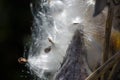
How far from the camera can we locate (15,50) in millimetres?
2004

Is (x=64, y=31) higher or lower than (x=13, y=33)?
higher

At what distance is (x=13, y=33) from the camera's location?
1.97 meters

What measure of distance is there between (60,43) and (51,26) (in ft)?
0.24

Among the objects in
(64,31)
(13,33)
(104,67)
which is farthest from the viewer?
(13,33)

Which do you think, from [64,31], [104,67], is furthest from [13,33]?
[104,67]

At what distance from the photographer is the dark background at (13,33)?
189 cm

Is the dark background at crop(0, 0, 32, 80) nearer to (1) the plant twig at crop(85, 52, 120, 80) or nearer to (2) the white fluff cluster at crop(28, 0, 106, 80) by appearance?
(2) the white fluff cluster at crop(28, 0, 106, 80)

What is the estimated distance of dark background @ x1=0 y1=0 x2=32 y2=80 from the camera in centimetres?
189

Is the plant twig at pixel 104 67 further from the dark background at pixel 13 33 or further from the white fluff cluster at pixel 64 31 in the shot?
the dark background at pixel 13 33

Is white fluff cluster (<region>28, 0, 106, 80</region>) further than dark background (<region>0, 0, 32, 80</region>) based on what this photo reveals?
No

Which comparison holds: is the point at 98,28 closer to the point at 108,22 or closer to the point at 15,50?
the point at 108,22

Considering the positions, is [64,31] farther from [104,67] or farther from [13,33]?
[13,33]

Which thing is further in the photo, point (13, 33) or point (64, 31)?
point (13, 33)

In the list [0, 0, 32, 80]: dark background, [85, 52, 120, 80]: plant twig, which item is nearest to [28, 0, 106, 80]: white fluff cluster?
[85, 52, 120, 80]: plant twig
